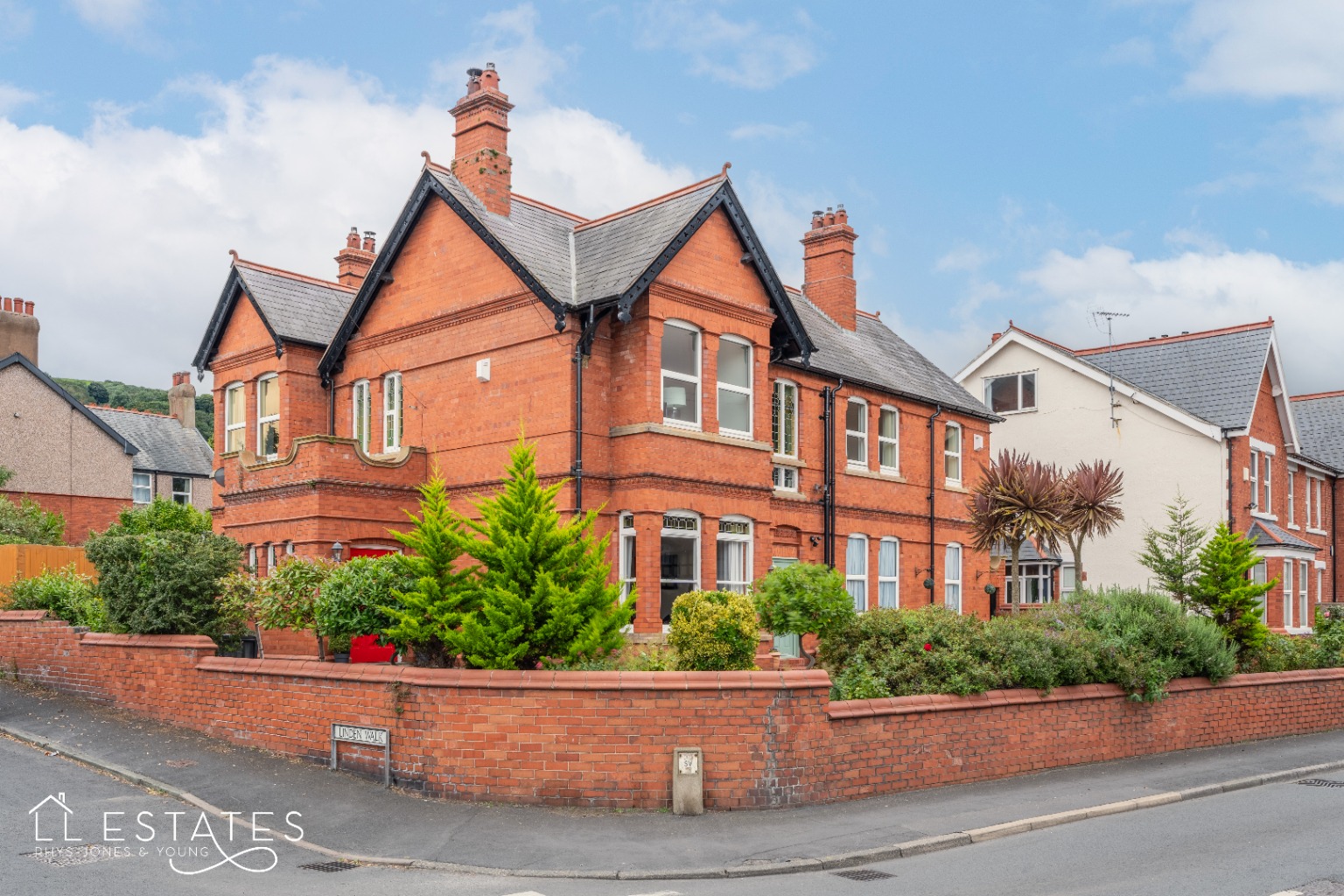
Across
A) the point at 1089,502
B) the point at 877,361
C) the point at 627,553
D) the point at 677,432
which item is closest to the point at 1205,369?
the point at 1089,502

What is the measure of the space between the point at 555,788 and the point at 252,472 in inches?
493

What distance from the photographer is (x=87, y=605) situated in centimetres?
1892

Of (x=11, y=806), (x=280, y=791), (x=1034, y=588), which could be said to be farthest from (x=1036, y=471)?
(x=11, y=806)

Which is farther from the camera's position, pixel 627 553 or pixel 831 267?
pixel 831 267

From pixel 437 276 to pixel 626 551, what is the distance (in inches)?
260

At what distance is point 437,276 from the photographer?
22.2 meters

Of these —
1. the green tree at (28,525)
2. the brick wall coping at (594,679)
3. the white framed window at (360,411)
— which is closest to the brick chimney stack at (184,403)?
the green tree at (28,525)

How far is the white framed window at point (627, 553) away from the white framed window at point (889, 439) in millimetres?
9146

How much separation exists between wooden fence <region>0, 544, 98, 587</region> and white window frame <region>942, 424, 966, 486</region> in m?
19.2

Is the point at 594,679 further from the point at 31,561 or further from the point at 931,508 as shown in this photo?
the point at 931,508

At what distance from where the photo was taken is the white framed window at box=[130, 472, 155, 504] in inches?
1850

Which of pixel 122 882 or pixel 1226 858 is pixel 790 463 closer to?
pixel 1226 858

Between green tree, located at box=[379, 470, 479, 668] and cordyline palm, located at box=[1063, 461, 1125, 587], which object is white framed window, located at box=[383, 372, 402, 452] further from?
cordyline palm, located at box=[1063, 461, 1125, 587]

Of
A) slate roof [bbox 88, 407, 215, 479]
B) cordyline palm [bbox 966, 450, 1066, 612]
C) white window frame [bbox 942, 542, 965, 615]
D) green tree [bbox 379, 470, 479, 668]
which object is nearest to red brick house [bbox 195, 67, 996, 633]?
white window frame [bbox 942, 542, 965, 615]
